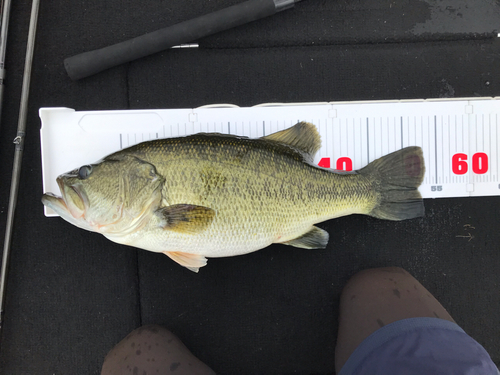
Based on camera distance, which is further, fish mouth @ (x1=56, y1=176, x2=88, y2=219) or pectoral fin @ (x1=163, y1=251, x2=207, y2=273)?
pectoral fin @ (x1=163, y1=251, x2=207, y2=273)

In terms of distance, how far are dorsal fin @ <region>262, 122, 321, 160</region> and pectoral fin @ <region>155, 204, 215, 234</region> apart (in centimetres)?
37

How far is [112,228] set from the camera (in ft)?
3.48

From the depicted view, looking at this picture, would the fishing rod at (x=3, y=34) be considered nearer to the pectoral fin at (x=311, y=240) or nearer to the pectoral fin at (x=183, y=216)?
the pectoral fin at (x=183, y=216)

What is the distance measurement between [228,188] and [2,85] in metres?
1.04

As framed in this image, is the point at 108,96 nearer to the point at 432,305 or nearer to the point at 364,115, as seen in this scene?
the point at 364,115

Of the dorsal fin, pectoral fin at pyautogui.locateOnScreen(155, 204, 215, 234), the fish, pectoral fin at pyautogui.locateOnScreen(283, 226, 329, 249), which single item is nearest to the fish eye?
the fish

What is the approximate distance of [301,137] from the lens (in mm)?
1215

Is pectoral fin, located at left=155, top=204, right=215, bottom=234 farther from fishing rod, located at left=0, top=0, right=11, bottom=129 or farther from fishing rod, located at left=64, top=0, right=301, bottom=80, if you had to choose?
fishing rod, located at left=0, top=0, right=11, bottom=129

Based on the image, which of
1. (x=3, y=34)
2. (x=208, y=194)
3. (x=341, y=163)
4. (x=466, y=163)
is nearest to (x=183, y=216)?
(x=208, y=194)

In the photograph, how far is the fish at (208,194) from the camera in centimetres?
105

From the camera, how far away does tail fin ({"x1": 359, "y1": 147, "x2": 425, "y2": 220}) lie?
1.25 m

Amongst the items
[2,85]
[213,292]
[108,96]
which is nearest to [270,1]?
[108,96]

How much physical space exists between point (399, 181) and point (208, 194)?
76cm

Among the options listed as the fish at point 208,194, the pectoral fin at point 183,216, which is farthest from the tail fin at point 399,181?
the pectoral fin at point 183,216
